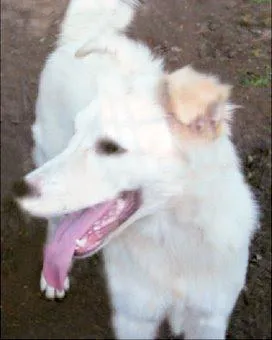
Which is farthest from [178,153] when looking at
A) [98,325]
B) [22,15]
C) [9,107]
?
[22,15]

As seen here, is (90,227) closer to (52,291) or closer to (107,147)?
(107,147)

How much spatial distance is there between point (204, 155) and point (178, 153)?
0.06 metres

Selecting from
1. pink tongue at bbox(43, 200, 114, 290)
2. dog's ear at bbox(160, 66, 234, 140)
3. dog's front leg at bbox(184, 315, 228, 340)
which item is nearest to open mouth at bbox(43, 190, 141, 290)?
pink tongue at bbox(43, 200, 114, 290)

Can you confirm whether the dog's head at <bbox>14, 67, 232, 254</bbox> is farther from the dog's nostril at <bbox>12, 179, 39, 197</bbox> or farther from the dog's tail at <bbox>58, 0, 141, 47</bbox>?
the dog's tail at <bbox>58, 0, 141, 47</bbox>

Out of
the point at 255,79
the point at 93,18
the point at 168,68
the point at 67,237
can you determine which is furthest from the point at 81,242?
the point at 255,79

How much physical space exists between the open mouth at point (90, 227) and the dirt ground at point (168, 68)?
83cm

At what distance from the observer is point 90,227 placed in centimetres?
195

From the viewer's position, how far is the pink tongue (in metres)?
1.94

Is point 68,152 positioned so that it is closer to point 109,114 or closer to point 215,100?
point 109,114

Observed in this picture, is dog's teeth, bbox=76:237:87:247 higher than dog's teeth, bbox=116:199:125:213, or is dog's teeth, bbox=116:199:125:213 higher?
dog's teeth, bbox=116:199:125:213

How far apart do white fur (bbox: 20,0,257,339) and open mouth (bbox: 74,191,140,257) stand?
32 mm

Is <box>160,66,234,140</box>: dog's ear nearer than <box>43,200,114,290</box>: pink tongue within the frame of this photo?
Yes

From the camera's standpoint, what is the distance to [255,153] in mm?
3133

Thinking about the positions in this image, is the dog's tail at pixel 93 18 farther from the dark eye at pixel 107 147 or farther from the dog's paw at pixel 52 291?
the dog's paw at pixel 52 291
